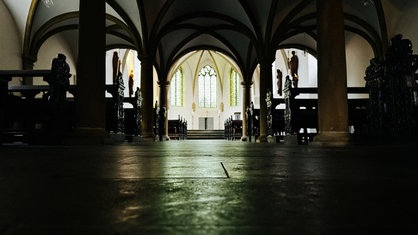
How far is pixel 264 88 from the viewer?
38.1 ft

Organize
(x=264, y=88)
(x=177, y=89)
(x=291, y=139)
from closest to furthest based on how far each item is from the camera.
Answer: (x=291, y=139) → (x=264, y=88) → (x=177, y=89)

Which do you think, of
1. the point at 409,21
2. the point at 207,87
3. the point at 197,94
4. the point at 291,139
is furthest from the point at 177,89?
the point at 291,139

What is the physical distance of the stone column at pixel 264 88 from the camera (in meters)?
11.2

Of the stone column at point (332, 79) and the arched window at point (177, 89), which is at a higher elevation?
the arched window at point (177, 89)

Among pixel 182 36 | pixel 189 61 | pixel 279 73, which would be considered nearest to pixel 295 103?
pixel 182 36

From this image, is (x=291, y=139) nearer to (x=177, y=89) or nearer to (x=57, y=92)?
(x=57, y=92)

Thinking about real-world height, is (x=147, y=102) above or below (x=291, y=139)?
above

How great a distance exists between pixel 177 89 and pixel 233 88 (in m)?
4.16

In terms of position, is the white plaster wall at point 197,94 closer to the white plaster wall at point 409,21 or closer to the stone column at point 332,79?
the white plaster wall at point 409,21

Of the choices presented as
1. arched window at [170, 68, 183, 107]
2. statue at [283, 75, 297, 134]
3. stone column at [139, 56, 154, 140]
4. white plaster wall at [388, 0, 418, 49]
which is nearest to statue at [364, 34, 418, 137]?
statue at [283, 75, 297, 134]

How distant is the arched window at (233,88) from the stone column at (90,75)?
893 inches

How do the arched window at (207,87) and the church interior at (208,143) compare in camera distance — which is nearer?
the church interior at (208,143)

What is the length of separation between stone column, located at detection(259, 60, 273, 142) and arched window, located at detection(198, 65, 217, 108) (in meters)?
15.9

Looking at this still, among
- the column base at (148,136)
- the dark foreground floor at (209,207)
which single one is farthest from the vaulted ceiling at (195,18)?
the dark foreground floor at (209,207)
